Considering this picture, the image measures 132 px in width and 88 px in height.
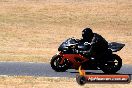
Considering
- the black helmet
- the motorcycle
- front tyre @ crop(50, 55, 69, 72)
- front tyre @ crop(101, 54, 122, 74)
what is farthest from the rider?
front tyre @ crop(50, 55, 69, 72)

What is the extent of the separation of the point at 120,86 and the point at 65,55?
261 centimetres

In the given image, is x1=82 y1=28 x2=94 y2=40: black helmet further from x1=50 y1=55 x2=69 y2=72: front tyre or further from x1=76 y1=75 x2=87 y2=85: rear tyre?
x1=76 y1=75 x2=87 y2=85: rear tyre

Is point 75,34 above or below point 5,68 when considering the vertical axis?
below

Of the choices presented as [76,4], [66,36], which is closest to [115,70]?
[66,36]

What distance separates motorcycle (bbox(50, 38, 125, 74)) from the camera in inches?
667

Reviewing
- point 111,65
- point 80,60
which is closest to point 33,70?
point 80,60

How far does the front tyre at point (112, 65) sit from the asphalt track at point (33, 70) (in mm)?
478

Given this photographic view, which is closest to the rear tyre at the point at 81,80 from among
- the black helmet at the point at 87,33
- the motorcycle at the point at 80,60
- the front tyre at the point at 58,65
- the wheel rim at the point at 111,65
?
the black helmet at the point at 87,33

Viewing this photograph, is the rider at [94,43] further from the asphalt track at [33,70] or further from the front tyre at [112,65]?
the asphalt track at [33,70]

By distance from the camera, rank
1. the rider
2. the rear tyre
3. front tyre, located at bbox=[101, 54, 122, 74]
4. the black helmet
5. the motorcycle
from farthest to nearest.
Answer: front tyre, located at bbox=[101, 54, 122, 74], the motorcycle, the rider, the black helmet, the rear tyre

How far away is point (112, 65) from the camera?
1717cm

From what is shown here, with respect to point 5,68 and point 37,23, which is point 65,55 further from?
point 37,23

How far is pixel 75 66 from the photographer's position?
17.1 meters

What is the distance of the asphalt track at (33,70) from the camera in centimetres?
1695
